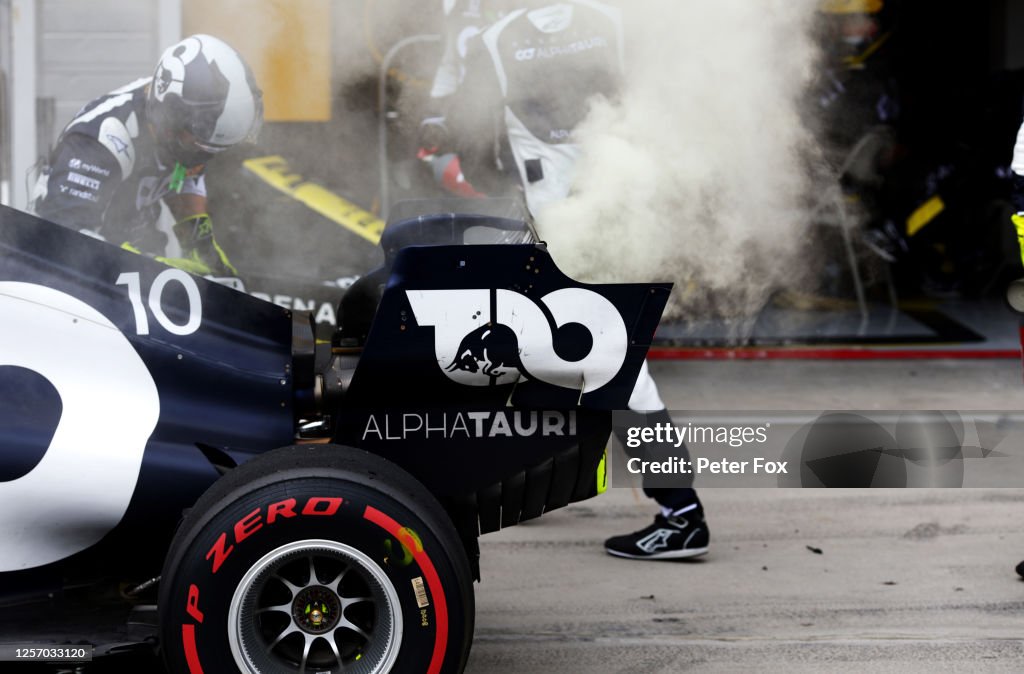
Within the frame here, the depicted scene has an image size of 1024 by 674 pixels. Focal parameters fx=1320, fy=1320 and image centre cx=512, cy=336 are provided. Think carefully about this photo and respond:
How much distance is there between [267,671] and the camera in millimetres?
2699

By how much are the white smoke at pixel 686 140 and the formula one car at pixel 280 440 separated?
0.97 meters

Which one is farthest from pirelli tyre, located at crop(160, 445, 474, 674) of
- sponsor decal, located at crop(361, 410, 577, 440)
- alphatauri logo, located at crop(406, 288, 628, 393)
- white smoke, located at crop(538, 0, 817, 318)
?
white smoke, located at crop(538, 0, 817, 318)

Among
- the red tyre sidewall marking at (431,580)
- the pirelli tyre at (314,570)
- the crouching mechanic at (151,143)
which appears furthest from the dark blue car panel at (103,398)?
the crouching mechanic at (151,143)

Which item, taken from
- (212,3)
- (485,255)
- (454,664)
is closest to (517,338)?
(485,255)

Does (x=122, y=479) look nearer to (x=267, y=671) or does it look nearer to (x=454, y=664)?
(x=267, y=671)

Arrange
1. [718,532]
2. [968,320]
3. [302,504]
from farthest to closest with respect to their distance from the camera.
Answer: [968,320] < [718,532] < [302,504]

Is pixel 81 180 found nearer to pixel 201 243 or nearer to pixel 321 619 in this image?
pixel 201 243

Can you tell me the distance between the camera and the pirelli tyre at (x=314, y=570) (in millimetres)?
2619

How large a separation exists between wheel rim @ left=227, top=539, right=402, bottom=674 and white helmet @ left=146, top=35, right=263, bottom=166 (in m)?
1.93

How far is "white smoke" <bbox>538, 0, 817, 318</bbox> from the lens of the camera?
3846mm

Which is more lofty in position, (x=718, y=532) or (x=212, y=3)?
(x=212, y=3)

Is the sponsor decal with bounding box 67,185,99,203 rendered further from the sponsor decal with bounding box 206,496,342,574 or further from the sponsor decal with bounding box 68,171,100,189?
the sponsor decal with bounding box 206,496,342,574

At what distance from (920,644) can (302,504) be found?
1837 millimetres

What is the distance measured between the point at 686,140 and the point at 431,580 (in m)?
1.89
